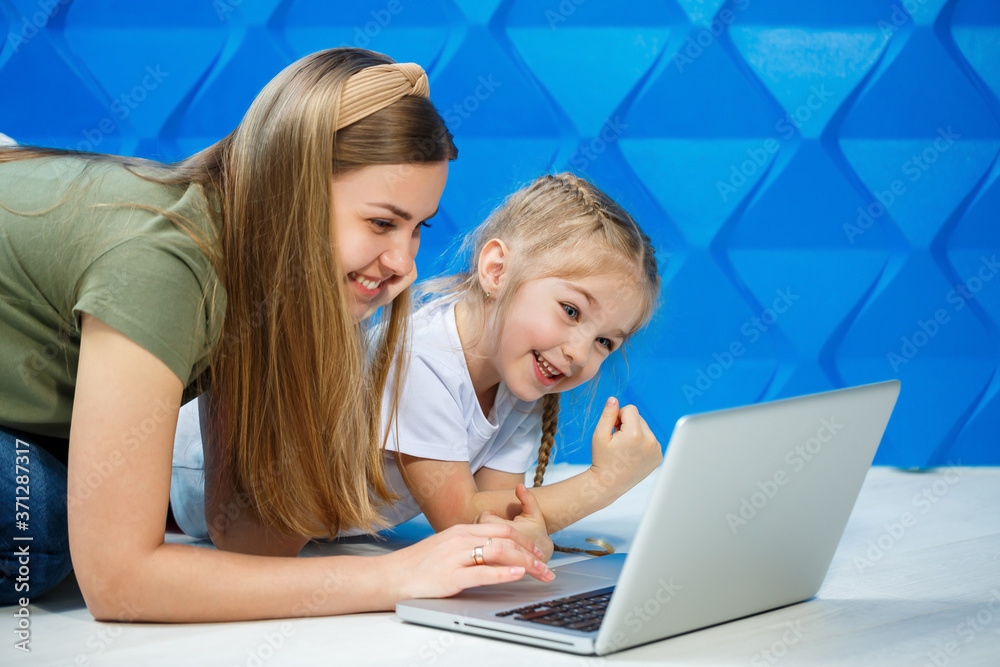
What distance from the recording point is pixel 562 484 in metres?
1.19

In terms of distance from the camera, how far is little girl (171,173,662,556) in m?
1.13

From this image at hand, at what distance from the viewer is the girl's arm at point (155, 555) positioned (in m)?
0.72

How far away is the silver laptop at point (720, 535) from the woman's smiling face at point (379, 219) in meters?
0.34

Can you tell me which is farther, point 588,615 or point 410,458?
point 410,458

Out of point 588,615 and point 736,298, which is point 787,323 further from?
point 588,615

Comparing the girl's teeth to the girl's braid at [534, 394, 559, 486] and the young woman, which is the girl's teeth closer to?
the young woman

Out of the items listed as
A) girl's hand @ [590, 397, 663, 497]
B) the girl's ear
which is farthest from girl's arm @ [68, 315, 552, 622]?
the girl's ear

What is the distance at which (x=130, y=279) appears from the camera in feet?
2.46

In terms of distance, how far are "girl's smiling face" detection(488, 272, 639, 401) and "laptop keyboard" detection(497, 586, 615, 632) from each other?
1.29ft

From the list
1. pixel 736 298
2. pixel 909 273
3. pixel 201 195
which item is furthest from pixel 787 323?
pixel 201 195

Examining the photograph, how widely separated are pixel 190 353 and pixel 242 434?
17cm

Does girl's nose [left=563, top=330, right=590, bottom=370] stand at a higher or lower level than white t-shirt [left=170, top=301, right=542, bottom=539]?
higher

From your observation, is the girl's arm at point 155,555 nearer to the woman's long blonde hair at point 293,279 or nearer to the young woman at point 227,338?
the young woman at point 227,338

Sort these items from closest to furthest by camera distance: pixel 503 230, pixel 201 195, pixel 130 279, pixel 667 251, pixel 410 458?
1. pixel 130 279
2. pixel 201 195
3. pixel 410 458
4. pixel 503 230
5. pixel 667 251
